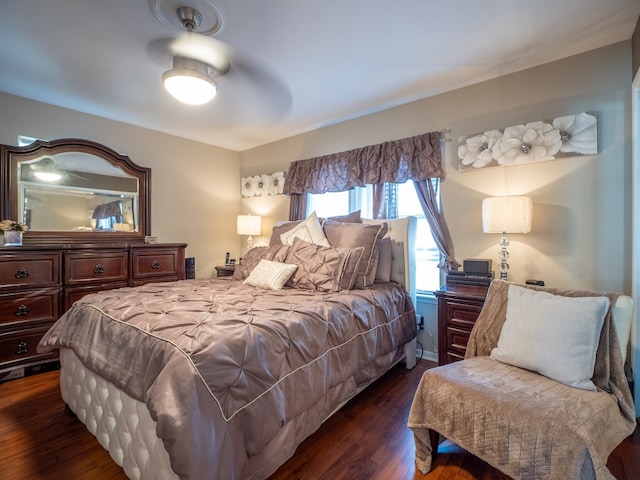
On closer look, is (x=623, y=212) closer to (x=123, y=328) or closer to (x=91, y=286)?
(x=123, y=328)

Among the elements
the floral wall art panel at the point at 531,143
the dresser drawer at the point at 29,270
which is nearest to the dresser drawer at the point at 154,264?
the dresser drawer at the point at 29,270

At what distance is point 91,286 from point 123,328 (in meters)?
1.85

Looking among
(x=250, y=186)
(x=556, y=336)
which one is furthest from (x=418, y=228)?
(x=250, y=186)

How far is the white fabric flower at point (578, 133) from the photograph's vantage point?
6.76 feet

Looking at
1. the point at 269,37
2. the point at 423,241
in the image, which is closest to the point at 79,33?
the point at 269,37

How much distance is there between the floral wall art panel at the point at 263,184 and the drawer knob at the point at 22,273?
2.58m

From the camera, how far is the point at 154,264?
329 cm

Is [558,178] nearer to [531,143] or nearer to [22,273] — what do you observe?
[531,143]

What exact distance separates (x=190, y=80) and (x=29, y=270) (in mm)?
2088

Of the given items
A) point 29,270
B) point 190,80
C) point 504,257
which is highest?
point 190,80

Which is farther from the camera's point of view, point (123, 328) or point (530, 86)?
point (530, 86)

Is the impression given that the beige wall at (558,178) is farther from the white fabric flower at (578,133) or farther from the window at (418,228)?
the window at (418,228)

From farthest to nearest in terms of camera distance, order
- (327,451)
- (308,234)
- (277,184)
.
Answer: (277,184) < (308,234) < (327,451)

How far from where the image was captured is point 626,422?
1.29 m
